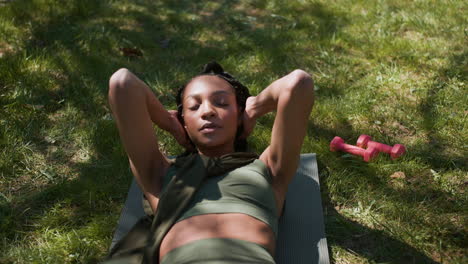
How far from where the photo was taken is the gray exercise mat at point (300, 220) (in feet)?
10.3

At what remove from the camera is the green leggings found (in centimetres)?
251

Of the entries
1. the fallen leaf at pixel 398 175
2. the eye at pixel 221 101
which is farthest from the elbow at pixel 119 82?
the fallen leaf at pixel 398 175

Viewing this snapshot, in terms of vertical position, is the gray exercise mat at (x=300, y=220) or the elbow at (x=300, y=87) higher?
the elbow at (x=300, y=87)

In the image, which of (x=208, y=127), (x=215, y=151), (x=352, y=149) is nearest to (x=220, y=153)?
(x=215, y=151)

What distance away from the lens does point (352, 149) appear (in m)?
4.01

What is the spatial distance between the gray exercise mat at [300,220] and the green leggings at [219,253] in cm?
52

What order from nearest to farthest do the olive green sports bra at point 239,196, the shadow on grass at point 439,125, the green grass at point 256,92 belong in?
the olive green sports bra at point 239,196 < the green grass at point 256,92 < the shadow on grass at point 439,125

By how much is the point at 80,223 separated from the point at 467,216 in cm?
261

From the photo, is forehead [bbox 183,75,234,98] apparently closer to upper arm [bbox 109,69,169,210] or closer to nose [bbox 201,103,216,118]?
nose [bbox 201,103,216,118]

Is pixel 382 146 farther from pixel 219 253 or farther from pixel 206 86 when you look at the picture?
pixel 219 253

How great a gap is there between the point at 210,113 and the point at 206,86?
0.81 feet

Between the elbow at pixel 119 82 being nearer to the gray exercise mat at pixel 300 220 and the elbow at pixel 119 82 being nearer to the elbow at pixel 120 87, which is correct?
the elbow at pixel 120 87

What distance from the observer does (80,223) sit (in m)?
3.56

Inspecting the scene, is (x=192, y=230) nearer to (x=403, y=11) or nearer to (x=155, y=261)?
(x=155, y=261)
